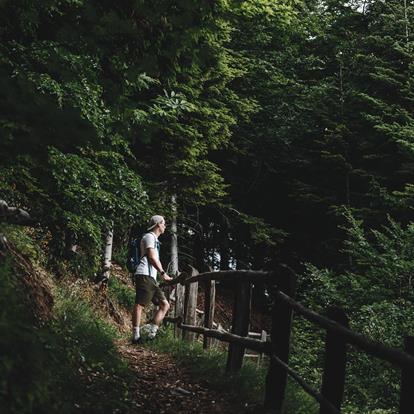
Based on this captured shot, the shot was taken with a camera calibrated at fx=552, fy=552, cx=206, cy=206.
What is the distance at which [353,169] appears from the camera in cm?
1934

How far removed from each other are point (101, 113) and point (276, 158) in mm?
14078

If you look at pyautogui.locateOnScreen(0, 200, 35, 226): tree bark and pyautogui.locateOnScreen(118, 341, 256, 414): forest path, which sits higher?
pyautogui.locateOnScreen(0, 200, 35, 226): tree bark

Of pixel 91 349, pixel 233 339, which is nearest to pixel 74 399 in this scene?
pixel 91 349

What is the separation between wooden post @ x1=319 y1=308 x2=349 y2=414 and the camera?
4117mm

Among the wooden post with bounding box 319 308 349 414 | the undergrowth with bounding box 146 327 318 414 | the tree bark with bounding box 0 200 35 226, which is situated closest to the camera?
the wooden post with bounding box 319 308 349 414

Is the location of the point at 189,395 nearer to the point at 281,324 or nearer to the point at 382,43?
the point at 281,324

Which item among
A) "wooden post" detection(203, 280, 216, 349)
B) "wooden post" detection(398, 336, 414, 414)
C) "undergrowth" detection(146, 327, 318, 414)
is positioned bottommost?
"undergrowth" detection(146, 327, 318, 414)

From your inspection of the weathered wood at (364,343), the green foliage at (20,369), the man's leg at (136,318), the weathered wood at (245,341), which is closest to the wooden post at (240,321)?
the weathered wood at (245,341)

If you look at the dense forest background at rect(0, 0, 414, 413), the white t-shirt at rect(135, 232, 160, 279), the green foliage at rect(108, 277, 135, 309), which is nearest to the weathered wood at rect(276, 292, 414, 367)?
the dense forest background at rect(0, 0, 414, 413)

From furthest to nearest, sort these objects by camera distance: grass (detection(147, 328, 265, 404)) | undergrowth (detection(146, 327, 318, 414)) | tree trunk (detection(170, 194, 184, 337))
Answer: tree trunk (detection(170, 194, 184, 337))
grass (detection(147, 328, 265, 404))
undergrowth (detection(146, 327, 318, 414))

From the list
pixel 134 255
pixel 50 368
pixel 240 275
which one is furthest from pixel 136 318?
pixel 50 368

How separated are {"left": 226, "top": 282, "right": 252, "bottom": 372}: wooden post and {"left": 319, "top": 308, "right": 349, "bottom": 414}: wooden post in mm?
2081

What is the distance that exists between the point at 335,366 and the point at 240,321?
2.47 meters

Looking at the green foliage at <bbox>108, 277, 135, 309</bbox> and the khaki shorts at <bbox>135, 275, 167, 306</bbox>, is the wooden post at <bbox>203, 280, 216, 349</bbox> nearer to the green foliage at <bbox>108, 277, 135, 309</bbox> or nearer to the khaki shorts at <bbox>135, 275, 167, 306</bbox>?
the khaki shorts at <bbox>135, 275, 167, 306</bbox>
